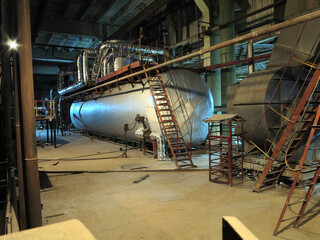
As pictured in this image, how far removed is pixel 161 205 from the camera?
18.6 ft

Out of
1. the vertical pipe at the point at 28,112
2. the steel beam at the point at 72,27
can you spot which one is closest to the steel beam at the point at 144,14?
the steel beam at the point at 72,27

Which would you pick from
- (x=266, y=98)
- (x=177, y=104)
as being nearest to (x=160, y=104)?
(x=177, y=104)

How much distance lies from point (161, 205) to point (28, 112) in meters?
3.36

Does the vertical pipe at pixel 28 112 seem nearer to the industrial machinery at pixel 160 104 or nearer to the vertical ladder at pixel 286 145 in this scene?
the vertical ladder at pixel 286 145

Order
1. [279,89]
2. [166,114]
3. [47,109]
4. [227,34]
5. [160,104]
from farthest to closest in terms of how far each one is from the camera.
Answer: [47,109] < [227,34] < [166,114] < [160,104] < [279,89]

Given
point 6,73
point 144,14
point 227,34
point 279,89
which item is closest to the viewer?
point 6,73

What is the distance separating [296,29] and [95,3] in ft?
50.1

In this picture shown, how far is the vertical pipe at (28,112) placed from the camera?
3791 mm

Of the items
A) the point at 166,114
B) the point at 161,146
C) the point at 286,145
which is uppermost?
the point at 166,114

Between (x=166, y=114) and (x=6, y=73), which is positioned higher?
(x=6, y=73)

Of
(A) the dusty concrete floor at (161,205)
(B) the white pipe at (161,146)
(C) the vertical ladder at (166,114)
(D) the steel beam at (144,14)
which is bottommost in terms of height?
(A) the dusty concrete floor at (161,205)

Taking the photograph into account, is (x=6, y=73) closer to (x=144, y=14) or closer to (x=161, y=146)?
(x=161, y=146)

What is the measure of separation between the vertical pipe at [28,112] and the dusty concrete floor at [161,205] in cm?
122

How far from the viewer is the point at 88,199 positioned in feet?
20.4
